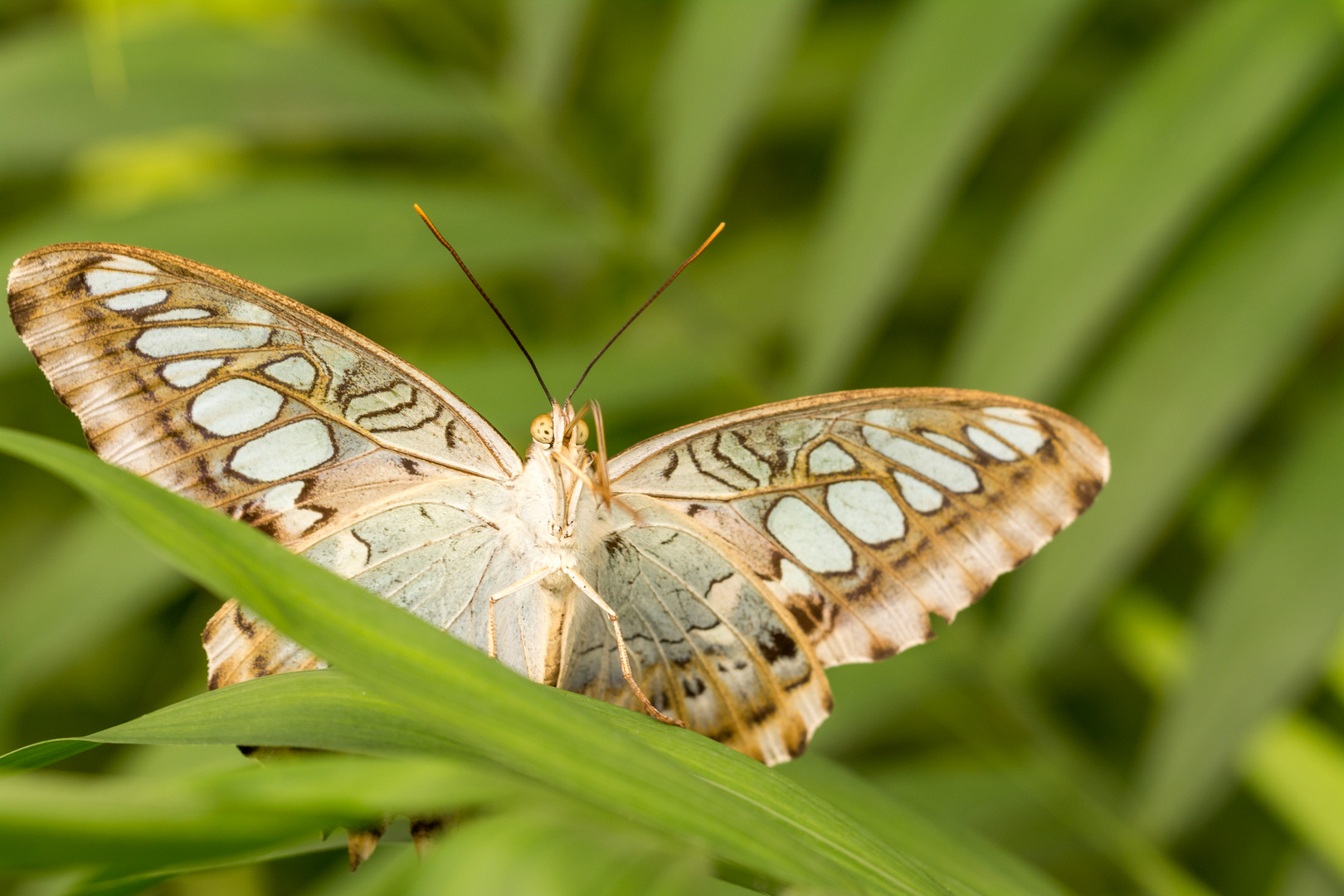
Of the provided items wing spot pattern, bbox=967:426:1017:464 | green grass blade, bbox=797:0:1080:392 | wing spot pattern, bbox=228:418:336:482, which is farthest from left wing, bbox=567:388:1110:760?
green grass blade, bbox=797:0:1080:392

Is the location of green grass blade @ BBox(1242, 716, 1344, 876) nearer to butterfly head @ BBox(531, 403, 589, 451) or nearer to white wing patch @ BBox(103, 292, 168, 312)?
butterfly head @ BBox(531, 403, 589, 451)

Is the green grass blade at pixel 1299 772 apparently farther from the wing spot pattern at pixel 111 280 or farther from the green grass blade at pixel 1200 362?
the wing spot pattern at pixel 111 280

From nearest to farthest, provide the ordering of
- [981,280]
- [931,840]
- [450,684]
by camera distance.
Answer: [450,684] → [931,840] → [981,280]

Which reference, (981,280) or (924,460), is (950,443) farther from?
(981,280)

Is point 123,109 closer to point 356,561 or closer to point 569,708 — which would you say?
point 356,561

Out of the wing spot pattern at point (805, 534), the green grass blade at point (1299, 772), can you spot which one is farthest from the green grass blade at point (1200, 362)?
the wing spot pattern at point (805, 534)

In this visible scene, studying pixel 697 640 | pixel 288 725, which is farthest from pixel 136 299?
pixel 697 640
